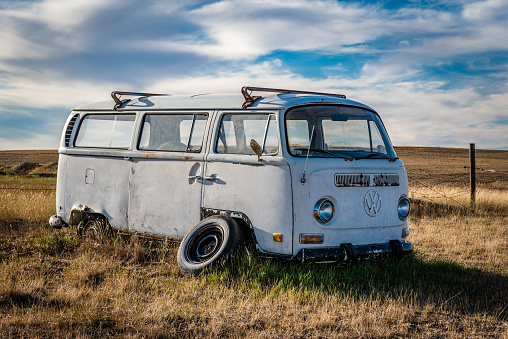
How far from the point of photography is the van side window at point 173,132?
264 inches

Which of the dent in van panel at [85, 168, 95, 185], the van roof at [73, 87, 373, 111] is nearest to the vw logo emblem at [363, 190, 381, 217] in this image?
the van roof at [73, 87, 373, 111]

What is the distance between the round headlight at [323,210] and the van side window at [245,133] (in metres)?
0.81

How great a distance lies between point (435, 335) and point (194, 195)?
3420mm

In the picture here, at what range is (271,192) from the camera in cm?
565

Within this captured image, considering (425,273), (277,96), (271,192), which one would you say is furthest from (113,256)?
(425,273)

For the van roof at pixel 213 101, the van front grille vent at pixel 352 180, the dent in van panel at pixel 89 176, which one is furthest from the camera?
the dent in van panel at pixel 89 176

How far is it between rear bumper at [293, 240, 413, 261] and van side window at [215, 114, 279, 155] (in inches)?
48.8

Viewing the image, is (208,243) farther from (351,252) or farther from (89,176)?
(89,176)

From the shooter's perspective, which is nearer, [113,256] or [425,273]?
[425,273]

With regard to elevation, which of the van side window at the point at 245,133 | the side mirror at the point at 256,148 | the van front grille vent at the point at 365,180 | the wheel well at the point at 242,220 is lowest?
the wheel well at the point at 242,220

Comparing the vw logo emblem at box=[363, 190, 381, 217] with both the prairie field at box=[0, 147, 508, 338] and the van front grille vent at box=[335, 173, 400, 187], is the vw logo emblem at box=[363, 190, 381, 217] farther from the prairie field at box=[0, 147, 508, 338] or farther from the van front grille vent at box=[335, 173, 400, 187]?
the prairie field at box=[0, 147, 508, 338]

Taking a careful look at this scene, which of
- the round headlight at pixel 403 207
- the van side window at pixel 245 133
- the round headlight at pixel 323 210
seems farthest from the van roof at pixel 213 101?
the round headlight at pixel 403 207

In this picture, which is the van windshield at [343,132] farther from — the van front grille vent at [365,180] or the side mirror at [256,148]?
the side mirror at [256,148]

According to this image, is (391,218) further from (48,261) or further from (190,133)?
(48,261)
